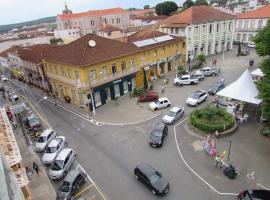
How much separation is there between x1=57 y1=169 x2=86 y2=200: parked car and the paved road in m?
1.34

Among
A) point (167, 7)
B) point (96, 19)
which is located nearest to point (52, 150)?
point (96, 19)

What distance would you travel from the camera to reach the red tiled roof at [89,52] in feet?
103

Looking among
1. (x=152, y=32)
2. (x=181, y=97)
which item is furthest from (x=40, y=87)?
(x=181, y=97)

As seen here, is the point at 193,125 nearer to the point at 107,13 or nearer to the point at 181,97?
the point at 181,97

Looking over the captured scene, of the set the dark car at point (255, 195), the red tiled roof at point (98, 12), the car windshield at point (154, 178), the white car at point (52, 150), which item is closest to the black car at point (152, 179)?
the car windshield at point (154, 178)

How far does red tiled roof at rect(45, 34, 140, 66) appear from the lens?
3135cm

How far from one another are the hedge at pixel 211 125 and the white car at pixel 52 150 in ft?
46.7

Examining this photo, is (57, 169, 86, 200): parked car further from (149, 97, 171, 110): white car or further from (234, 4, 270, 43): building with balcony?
(234, 4, 270, 43): building with balcony

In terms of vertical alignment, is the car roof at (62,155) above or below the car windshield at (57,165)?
above

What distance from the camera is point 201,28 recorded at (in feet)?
167

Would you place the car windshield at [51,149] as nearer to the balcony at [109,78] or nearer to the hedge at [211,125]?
Result: the balcony at [109,78]

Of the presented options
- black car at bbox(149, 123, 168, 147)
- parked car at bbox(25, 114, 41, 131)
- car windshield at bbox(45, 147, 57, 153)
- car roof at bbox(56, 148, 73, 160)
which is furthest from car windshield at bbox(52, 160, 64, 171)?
parked car at bbox(25, 114, 41, 131)

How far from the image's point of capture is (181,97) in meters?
33.7

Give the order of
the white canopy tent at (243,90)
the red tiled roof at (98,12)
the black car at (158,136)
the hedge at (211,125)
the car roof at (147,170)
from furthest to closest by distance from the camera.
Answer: the red tiled roof at (98,12), the white canopy tent at (243,90), the hedge at (211,125), the black car at (158,136), the car roof at (147,170)
